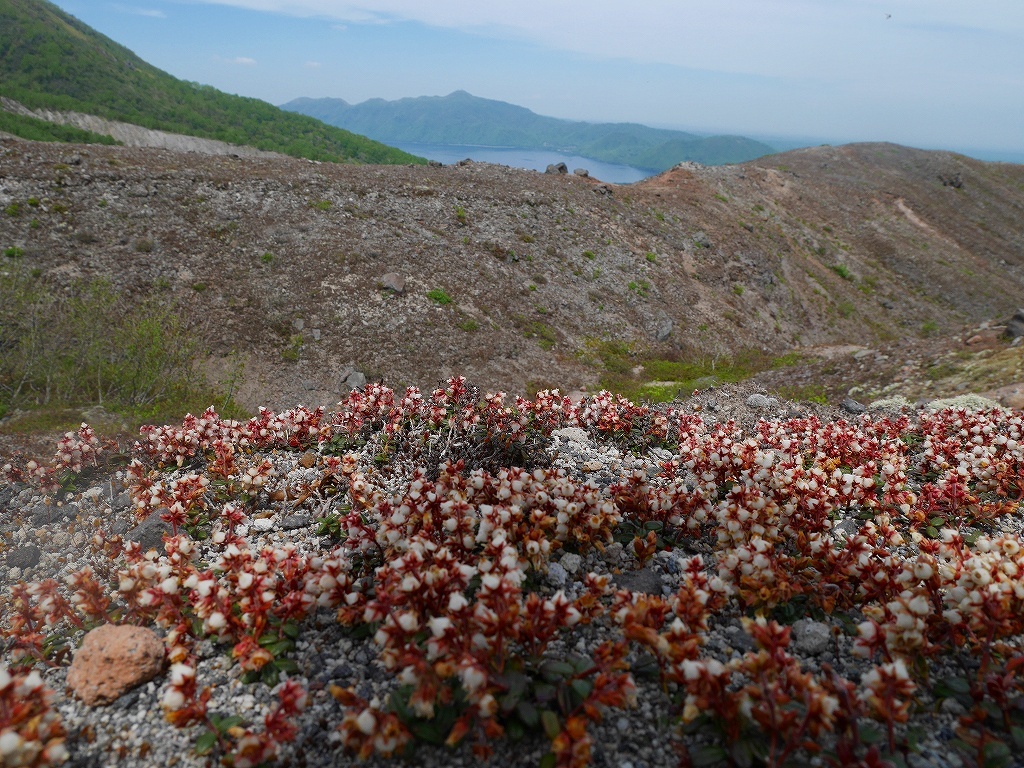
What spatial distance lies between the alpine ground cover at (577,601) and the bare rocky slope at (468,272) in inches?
344

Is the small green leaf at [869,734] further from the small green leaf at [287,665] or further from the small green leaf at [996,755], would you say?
the small green leaf at [287,665]

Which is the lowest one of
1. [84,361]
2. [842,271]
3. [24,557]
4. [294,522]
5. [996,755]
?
[84,361]

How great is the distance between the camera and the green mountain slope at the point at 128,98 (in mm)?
50781

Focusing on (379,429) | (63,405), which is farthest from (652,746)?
(63,405)

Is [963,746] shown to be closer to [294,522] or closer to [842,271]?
[294,522]

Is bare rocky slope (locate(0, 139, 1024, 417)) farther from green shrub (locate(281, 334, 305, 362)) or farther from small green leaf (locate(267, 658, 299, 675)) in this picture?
small green leaf (locate(267, 658, 299, 675))

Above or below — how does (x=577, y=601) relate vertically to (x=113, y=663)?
above

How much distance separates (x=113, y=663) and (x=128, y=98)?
252 feet

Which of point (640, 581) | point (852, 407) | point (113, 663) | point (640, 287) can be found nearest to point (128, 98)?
point (640, 287)

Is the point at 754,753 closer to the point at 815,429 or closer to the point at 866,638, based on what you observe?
the point at 866,638

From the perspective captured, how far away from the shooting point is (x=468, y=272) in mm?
19281

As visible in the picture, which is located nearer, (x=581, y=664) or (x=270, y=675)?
(x=581, y=664)

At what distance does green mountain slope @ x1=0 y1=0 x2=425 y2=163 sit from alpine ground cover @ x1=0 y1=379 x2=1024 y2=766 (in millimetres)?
52032

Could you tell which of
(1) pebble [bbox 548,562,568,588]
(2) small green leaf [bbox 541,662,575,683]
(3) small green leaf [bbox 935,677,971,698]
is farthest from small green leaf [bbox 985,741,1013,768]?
(1) pebble [bbox 548,562,568,588]
